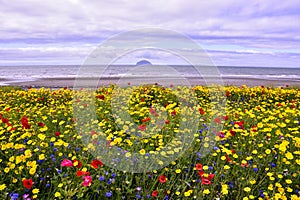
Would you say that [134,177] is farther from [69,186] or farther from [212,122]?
[212,122]

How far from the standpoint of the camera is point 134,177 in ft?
11.4

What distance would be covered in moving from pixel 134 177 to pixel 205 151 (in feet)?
3.76

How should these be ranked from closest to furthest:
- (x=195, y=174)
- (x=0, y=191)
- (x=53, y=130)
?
Result: (x=0, y=191) < (x=195, y=174) < (x=53, y=130)

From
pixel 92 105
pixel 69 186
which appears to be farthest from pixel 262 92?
pixel 69 186

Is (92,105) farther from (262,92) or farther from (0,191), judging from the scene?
(262,92)

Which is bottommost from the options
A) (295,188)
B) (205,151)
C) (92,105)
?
(295,188)

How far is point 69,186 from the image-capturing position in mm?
2768

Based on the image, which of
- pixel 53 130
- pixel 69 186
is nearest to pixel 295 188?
pixel 69 186

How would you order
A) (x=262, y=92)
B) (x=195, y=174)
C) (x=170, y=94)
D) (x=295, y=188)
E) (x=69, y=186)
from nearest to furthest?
1. (x=69, y=186)
2. (x=295, y=188)
3. (x=195, y=174)
4. (x=170, y=94)
5. (x=262, y=92)

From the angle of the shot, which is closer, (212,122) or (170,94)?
(212,122)

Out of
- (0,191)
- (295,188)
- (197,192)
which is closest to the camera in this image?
(0,191)

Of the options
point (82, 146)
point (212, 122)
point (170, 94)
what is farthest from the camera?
point (170, 94)

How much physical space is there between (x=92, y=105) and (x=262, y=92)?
20.3ft

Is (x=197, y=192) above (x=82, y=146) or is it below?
below
